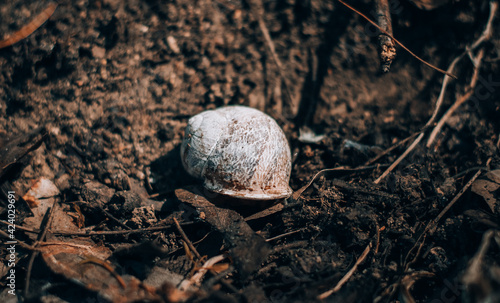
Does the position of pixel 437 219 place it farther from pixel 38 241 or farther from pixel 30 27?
pixel 30 27

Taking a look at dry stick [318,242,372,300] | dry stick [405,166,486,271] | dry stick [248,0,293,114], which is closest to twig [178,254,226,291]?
dry stick [318,242,372,300]

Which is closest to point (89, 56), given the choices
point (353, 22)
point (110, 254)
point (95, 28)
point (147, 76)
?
point (95, 28)

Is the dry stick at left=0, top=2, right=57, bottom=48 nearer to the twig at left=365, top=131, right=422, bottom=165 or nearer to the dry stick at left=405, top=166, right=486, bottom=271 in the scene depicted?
the twig at left=365, top=131, right=422, bottom=165

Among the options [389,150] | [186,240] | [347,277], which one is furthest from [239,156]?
[389,150]

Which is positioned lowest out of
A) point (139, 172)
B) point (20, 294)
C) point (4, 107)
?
point (20, 294)

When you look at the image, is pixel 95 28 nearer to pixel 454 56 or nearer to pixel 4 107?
pixel 4 107
